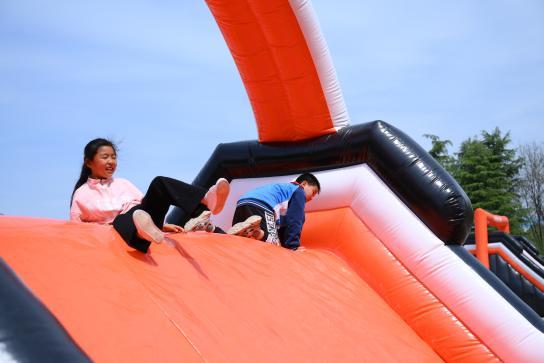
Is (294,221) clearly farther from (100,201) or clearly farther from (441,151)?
(441,151)

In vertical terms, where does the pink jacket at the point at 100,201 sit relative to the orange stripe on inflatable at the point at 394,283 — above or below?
above

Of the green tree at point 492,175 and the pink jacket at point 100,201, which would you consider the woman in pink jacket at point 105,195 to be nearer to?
the pink jacket at point 100,201

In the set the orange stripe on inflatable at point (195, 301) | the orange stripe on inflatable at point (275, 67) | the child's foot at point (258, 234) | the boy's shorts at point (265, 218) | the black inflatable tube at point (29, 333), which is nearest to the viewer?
the black inflatable tube at point (29, 333)

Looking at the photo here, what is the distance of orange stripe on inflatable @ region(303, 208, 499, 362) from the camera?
8.86ft

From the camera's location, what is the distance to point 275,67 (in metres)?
3.52

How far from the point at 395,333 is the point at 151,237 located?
1402 millimetres

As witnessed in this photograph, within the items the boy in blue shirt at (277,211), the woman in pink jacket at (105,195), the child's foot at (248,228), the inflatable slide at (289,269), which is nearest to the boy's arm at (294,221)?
the boy in blue shirt at (277,211)

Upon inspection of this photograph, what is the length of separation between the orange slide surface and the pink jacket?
381 millimetres

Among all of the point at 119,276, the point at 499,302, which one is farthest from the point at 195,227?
the point at 499,302

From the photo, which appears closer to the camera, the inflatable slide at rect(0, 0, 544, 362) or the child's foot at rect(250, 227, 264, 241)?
the inflatable slide at rect(0, 0, 544, 362)

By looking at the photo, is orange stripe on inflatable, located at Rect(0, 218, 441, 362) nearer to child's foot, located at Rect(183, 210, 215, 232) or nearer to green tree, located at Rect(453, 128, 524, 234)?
child's foot, located at Rect(183, 210, 215, 232)

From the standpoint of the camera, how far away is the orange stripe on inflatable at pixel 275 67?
3.31 m

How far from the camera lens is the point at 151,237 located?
1.73m

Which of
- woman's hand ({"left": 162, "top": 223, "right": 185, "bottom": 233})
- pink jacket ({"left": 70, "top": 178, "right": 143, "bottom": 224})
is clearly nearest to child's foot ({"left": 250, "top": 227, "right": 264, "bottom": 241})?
woman's hand ({"left": 162, "top": 223, "right": 185, "bottom": 233})
